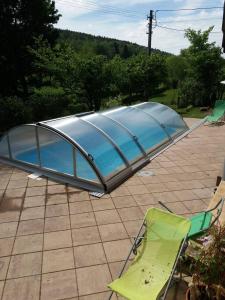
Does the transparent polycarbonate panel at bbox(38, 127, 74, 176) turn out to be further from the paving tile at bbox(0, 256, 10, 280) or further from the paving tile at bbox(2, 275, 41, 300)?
the paving tile at bbox(2, 275, 41, 300)

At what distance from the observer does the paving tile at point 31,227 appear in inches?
219

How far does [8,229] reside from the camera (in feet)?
18.5

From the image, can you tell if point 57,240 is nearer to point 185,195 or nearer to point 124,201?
point 124,201

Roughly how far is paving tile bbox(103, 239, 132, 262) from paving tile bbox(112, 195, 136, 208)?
4.33ft

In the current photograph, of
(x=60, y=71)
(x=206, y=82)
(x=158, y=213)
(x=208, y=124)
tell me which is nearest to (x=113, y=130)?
(x=158, y=213)

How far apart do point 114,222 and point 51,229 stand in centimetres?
121

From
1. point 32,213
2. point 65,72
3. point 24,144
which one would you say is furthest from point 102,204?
point 65,72

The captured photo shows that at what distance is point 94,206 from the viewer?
6.45 metres

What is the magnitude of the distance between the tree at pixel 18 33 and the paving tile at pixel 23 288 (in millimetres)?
17027

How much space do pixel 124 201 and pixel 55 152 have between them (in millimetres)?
2454

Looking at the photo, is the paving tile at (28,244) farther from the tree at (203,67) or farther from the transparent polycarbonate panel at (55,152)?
the tree at (203,67)

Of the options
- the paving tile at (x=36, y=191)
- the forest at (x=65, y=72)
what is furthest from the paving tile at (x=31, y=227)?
the forest at (x=65, y=72)

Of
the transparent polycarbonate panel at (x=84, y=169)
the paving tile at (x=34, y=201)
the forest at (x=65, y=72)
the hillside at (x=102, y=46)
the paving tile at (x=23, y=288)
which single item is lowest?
the paving tile at (x=23, y=288)

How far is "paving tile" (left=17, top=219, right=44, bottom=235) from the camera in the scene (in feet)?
18.2
